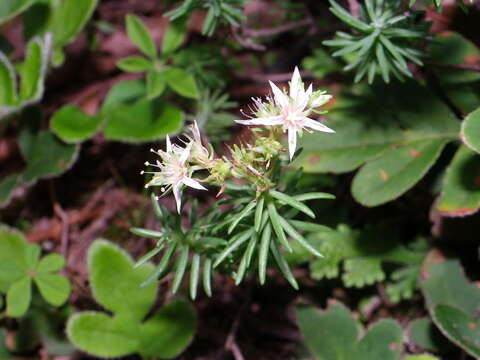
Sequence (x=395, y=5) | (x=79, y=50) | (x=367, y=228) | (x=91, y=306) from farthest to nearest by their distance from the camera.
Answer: (x=79, y=50)
(x=91, y=306)
(x=367, y=228)
(x=395, y=5)

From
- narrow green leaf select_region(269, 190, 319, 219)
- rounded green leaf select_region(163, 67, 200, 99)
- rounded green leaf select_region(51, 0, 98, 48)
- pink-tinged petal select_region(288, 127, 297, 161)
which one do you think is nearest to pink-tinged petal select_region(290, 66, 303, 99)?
pink-tinged petal select_region(288, 127, 297, 161)

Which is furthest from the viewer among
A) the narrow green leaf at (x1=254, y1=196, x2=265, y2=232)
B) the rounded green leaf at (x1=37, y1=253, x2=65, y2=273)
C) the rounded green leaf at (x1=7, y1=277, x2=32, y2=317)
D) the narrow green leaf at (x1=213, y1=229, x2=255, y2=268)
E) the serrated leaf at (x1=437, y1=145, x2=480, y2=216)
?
the rounded green leaf at (x1=37, y1=253, x2=65, y2=273)

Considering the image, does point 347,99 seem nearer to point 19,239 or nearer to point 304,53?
point 304,53

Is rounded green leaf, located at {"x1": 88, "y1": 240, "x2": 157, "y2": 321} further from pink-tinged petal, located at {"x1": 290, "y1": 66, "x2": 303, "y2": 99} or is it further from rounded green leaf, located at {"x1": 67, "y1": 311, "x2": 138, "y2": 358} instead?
pink-tinged petal, located at {"x1": 290, "y1": 66, "x2": 303, "y2": 99}

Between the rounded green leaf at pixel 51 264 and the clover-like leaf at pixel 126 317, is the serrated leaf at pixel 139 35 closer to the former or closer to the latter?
the clover-like leaf at pixel 126 317

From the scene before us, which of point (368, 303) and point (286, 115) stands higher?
point (286, 115)

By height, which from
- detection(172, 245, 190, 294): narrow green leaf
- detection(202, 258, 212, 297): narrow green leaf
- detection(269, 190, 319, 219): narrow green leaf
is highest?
detection(269, 190, 319, 219): narrow green leaf

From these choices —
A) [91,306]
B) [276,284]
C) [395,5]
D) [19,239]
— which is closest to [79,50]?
[19,239]

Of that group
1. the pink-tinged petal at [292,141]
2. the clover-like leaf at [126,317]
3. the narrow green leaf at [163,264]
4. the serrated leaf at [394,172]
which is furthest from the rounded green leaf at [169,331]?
the pink-tinged petal at [292,141]
